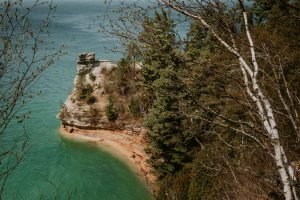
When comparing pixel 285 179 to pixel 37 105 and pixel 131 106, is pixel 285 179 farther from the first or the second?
pixel 37 105

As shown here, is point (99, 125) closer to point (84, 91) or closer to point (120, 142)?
point (120, 142)

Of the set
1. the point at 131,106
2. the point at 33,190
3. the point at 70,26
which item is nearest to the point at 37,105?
the point at 131,106

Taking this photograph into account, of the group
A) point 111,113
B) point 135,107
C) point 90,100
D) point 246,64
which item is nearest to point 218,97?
point 246,64

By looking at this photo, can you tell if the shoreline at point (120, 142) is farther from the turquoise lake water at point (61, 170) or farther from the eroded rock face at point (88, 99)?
the eroded rock face at point (88, 99)

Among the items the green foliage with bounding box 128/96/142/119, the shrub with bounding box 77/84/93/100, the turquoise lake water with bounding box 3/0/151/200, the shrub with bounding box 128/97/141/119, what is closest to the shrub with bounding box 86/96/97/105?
the shrub with bounding box 77/84/93/100

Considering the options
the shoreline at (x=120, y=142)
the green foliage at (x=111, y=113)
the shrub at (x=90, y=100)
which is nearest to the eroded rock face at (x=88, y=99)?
the shrub at (x=90, y=100)

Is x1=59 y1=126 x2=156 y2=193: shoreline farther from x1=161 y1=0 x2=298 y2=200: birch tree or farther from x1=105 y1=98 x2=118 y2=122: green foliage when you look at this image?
x1=161 y1=0 x2=298 y2=200: birch tree
